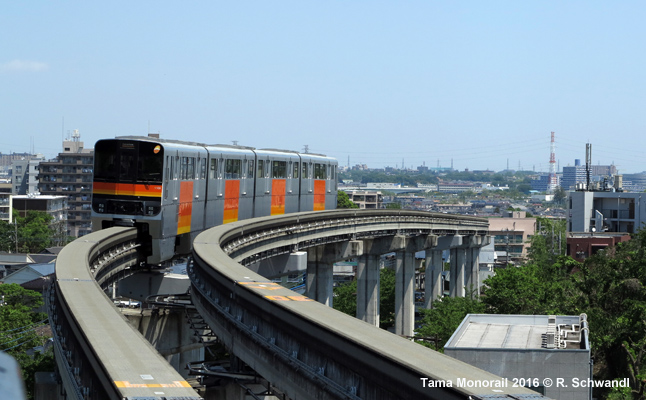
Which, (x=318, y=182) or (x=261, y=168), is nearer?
(x=261, y=168)

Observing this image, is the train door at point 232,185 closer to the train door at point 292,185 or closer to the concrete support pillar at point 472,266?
the train door at point 292,185

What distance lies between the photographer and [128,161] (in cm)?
2873

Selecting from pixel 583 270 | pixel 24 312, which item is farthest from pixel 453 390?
pixel 24 312

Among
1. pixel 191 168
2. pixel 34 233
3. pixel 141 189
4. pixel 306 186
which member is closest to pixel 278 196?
pixel 306 186

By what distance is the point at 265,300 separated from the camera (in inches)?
691

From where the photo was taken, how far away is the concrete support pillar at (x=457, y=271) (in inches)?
3108

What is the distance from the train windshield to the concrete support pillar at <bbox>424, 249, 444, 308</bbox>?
46.3 m

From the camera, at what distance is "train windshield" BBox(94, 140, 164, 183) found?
2845 cm

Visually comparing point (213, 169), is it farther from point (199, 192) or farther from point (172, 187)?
point (172, 187)

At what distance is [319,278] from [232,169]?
40.2 ft

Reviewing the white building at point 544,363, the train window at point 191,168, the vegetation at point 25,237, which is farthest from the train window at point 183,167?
the vegetation at point 25,237

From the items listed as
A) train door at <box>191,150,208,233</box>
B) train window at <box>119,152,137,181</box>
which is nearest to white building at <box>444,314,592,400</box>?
train window at <box>119,152,137,181</box>

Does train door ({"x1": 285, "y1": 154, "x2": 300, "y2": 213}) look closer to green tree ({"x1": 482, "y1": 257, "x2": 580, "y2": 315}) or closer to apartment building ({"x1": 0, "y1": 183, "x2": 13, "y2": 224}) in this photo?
green tree ({"x1": 482, "y1": 257, "x2": 580, "y2": 315})

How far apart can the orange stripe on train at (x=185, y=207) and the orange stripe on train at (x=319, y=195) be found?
18.3 m
